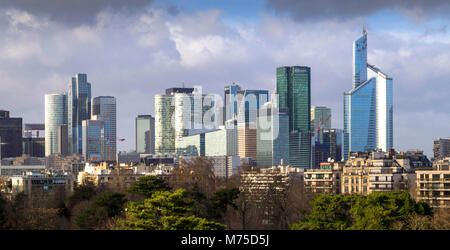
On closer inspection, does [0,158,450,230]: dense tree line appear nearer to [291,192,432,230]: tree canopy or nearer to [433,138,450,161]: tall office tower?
[291,192,432,230]: tree canopy

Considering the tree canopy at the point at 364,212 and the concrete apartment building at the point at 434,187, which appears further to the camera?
the concrete apartment building at the point at 434,187

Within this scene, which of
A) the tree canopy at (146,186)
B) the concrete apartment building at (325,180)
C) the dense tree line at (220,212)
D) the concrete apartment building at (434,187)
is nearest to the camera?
the dense tree line at (220,212)

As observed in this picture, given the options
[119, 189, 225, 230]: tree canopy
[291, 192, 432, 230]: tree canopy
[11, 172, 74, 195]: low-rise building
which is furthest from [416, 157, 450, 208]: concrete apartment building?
[11, 172, 74, 195]: low-rise building

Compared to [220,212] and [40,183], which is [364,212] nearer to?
[220,212]

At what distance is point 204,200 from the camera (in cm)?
6612

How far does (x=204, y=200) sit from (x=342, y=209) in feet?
50.1

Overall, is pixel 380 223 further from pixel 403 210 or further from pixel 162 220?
pixel 162 220

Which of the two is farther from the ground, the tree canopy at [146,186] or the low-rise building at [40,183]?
the tree canopy at [146,186]

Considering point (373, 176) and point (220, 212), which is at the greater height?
point (373, 176)

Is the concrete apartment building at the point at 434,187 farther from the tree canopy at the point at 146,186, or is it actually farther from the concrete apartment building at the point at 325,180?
the tree canopy at the point at 146,186

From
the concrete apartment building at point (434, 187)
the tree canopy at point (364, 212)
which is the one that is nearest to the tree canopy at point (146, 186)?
the tree canopy at point (364, 212)

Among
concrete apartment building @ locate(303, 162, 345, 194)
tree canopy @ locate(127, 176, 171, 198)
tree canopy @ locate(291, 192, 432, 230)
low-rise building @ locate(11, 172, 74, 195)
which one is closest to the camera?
tree canopy @ locate(291, 192, 432, 230)

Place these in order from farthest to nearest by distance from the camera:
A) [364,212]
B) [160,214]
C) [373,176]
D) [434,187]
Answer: [373,176] → [434,187] → [364,212] → [160,214]

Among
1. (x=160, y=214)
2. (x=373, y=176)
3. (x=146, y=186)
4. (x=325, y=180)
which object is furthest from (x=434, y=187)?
(x=160, y=214)
